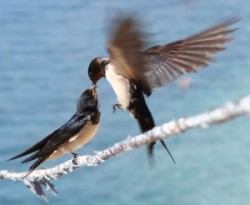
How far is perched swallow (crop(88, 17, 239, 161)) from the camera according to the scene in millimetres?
725

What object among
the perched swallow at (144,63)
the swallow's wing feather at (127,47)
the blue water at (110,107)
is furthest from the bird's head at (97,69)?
the blue water at (110,107)

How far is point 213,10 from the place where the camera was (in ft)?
16.9

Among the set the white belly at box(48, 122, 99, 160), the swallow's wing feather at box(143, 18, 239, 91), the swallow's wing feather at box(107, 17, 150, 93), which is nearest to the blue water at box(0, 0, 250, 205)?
the swallow's wing feather at box(143, 18, 239, 91)

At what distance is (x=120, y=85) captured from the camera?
0.94 m

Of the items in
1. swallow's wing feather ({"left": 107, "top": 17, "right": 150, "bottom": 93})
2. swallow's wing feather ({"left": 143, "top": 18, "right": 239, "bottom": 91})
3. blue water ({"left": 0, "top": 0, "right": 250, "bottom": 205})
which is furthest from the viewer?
blue water ({"left": 0, "top": 0, "right": 250, "bottom": 205})

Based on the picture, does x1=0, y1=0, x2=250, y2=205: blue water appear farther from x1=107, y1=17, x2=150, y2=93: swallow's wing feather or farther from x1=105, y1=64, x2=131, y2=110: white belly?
x1=107, y1=17, x2=150, y2=93: swallow's wing feather

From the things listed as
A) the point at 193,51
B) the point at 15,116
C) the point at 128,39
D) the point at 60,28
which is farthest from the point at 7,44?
the point at 128,39

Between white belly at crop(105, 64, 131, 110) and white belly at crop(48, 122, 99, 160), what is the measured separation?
5cm

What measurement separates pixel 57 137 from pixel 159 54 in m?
0.26

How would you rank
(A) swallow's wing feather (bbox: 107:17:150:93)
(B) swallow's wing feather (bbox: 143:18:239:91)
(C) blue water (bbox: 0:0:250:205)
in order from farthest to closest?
(C) blue water (bbox: 0:0:250:205)
(B) swallow's wing feather (bbox: 143:18:239:91)
(A) swallow's wing feather (bbox: 107:17:150:93)

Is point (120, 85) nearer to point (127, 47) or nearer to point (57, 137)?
point (57, 137)

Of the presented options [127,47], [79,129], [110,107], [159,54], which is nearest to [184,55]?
[159,54]

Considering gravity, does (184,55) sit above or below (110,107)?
above

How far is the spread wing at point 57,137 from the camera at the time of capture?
3.03ft
